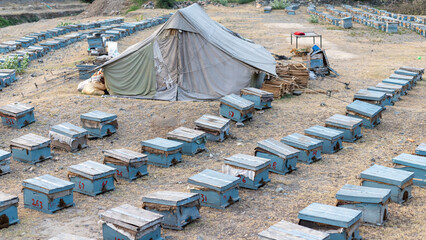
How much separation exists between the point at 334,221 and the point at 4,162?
28.4ft

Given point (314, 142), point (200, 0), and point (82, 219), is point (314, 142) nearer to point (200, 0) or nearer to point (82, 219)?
point (82, 219)

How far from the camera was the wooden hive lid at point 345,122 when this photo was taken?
1542cm

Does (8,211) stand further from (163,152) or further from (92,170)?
(163,152)

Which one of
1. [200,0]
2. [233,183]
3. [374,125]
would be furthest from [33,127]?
[200,0]

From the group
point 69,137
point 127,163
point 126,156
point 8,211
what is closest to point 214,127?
point 126,156

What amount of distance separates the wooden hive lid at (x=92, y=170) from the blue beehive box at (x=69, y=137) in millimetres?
2782

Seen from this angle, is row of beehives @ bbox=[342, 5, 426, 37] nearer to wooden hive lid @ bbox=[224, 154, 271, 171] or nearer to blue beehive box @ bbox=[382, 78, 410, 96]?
blue beehive box @ bbox=[382, 78, 410, 96]

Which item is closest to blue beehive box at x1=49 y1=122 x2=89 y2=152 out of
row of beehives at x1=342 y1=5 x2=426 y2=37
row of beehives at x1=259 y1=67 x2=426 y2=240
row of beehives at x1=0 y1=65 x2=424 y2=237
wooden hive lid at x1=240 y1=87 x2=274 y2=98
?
row of beehives at x1=0 y1=65 x2=424 y2=237

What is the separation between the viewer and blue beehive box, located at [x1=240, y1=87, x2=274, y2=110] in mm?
17812

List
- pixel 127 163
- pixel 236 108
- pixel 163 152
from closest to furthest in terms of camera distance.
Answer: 1. pixel 127 163
2. pixel 163 152
3. pixel 236 108

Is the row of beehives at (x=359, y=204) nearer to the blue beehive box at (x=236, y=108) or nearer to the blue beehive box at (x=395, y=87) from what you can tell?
the blue beehive box at (x=236, y=108)

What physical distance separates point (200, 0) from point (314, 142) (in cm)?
5326

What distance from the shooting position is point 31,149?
14.0 m

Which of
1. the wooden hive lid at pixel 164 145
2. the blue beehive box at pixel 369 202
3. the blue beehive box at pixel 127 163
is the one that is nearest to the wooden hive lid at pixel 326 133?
the wooden hive lid at pixel 164 145
